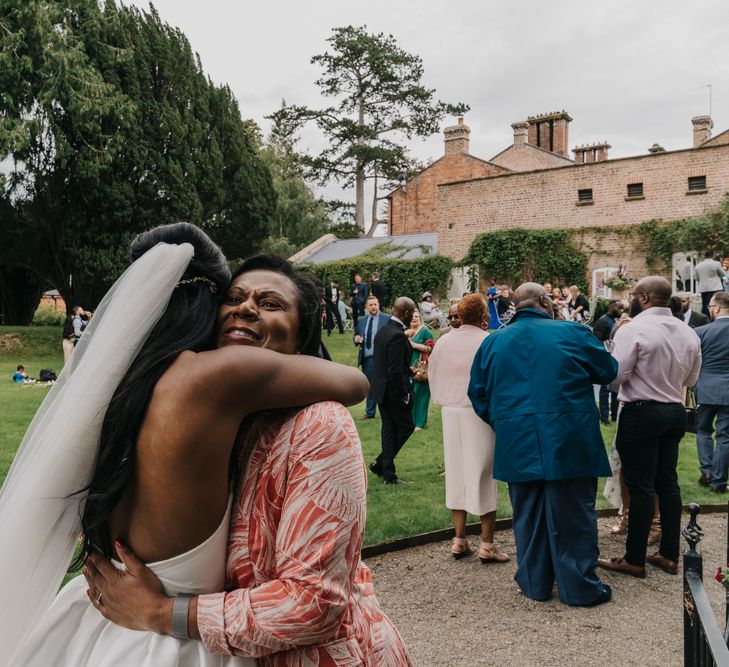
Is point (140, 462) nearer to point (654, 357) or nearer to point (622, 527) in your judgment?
point (654, 357)

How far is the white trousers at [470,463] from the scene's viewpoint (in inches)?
235

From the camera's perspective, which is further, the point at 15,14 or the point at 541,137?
the point at 541,137

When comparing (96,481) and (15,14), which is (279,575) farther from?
(15,14)

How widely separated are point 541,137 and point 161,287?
4788cm

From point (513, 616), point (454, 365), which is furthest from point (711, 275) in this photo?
point (513, 616)

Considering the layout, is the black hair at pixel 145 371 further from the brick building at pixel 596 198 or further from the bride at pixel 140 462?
the brick building at pixel 596 198

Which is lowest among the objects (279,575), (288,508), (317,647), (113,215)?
(317,647)

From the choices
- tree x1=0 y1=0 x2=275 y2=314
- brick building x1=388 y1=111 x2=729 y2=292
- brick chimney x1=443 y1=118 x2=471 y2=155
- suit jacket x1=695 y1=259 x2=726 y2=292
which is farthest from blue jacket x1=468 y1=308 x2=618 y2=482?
brick chimney x1=443 y1=118 x2=471 y2=155

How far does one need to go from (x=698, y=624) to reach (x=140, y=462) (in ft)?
7.23

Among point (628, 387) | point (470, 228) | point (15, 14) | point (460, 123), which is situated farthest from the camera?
point (460, 123)

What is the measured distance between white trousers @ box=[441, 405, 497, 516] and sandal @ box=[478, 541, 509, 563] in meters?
0.29

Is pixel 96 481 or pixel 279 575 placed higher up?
pixel 96 481

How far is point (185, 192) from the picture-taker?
81.9 feet

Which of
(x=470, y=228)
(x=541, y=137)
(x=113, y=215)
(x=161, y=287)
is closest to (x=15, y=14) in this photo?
(x=113, y=215)
